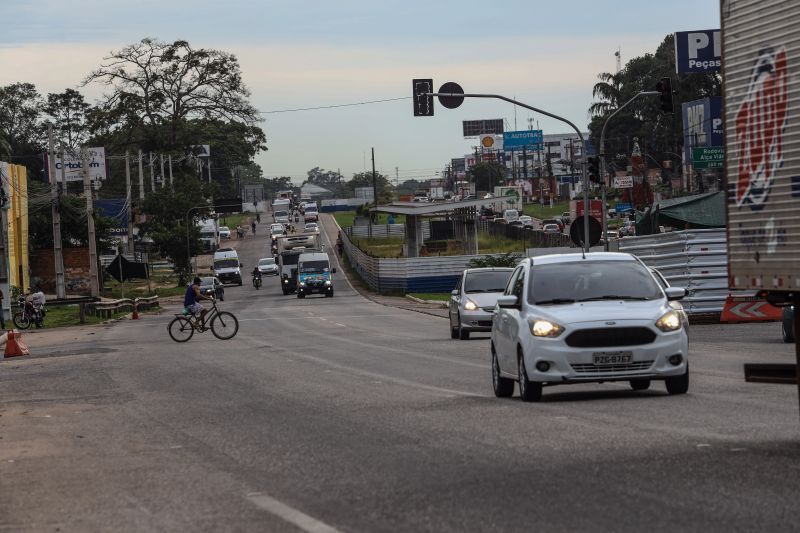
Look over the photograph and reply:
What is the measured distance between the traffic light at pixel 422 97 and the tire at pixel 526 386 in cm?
2718

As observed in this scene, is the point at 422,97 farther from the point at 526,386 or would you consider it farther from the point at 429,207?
the point at 429,207

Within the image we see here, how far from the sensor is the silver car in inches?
1293

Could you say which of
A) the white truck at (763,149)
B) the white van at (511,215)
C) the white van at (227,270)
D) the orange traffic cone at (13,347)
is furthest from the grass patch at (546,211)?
the white truck at (763,149)

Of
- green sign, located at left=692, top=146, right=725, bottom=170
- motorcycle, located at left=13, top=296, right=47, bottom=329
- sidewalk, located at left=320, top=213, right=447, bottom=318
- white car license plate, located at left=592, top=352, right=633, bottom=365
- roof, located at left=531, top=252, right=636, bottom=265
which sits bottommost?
sidewalk, located at left=320, top=213, right=447, bottom=318

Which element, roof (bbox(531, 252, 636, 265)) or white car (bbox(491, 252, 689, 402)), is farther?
roof (bbox(531, 252, 636, 265))

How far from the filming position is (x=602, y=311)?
15.7 metres

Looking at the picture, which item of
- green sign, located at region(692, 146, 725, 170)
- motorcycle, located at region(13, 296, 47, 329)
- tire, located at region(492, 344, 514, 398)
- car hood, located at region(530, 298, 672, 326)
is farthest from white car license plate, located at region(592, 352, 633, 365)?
green sign, located at region(692, 146, 725, 170)

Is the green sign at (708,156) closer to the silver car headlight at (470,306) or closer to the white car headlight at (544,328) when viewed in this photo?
the silver car headlight at (470,306)

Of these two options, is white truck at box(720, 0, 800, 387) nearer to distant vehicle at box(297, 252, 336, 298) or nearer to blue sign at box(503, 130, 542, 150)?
distant vehicle at box(297, 252, 336, 298)

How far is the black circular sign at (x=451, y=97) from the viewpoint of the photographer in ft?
141

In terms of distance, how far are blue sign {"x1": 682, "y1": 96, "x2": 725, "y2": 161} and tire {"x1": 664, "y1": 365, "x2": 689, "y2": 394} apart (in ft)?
276

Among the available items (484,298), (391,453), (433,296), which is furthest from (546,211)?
(391,453)

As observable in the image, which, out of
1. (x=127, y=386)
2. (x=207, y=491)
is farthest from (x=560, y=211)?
(x=207, y=491)

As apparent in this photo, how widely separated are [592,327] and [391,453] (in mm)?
4500
